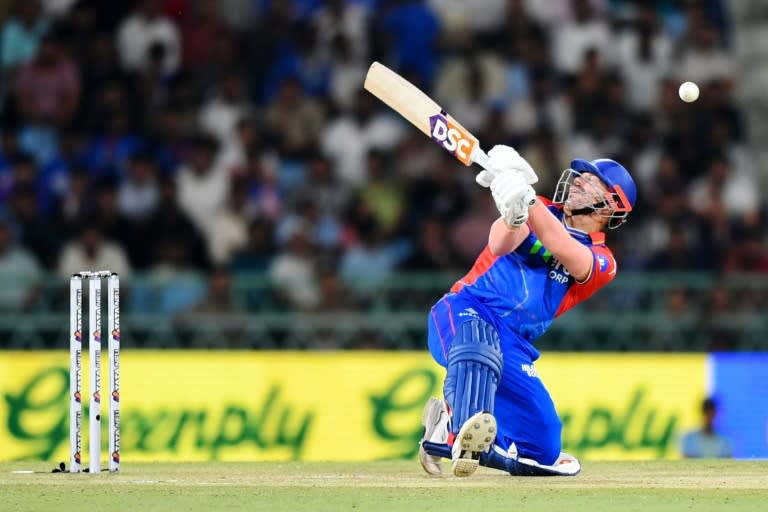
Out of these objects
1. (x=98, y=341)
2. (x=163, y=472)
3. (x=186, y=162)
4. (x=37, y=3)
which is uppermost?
(x=37, y=3)

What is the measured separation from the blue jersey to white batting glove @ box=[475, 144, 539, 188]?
52cm

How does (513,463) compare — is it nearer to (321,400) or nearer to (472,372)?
(472,372)

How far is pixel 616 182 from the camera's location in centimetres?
690

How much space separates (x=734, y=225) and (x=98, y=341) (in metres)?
6.39

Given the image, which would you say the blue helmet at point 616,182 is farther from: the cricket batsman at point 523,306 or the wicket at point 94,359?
the wicket at point 94,359

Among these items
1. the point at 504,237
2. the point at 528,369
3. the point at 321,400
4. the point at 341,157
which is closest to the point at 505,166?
the point at 504,237

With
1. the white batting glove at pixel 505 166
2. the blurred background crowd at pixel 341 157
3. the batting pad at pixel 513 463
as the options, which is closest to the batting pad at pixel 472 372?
the batting pad at pixel 513 463

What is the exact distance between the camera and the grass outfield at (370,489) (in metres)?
5.62

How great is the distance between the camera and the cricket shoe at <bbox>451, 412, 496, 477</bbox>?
19.9 ft

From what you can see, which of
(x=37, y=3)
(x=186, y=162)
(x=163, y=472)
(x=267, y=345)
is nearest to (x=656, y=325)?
(x=267, y=345)

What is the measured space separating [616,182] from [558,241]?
603 millimetres

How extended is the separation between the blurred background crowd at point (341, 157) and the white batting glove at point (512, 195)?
4597 millimetres

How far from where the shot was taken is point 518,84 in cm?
1276

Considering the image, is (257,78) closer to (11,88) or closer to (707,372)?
(11,88)
